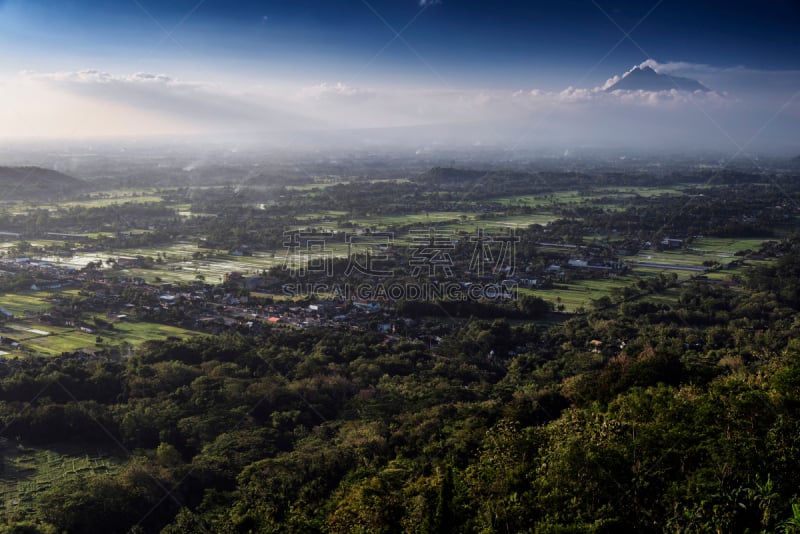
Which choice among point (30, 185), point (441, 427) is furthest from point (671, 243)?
point (30, 185)

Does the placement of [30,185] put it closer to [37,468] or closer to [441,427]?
[37,468]

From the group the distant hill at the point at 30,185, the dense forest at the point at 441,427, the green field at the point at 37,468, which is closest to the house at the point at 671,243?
the dense forest at the point at 441,427

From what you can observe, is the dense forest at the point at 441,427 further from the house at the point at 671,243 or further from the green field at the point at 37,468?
the house at the point at 671,243

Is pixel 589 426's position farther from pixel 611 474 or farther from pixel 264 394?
pixel 264 394

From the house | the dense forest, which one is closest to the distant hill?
the dense forest

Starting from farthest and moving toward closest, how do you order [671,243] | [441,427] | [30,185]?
[30,185]
[671,243]
[441,427]
